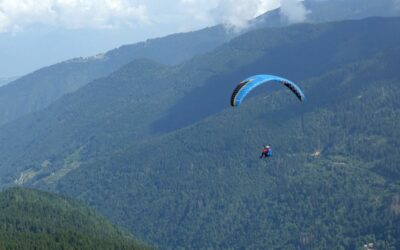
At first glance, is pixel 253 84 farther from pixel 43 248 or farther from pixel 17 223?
pixel 17 223

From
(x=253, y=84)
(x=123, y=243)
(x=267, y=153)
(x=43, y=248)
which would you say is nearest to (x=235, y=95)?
(x=253, y=84)

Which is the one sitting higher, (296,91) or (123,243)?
(296,91)

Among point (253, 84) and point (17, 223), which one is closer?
point (253, 84)

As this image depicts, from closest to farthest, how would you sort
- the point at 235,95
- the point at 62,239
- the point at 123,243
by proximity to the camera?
the point at 235,95 → the point at 62,239 → the point at 123,243

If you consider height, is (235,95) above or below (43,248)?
above

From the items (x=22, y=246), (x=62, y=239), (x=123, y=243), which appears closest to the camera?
(x=22, y=246)

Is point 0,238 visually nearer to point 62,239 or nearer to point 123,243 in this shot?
point 62,239

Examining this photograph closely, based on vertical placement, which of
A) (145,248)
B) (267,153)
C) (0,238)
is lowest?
(145,248)

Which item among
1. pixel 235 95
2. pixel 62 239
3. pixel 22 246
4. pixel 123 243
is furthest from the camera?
pixel 123 243

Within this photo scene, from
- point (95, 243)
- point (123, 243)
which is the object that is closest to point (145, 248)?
point (123, 243)
